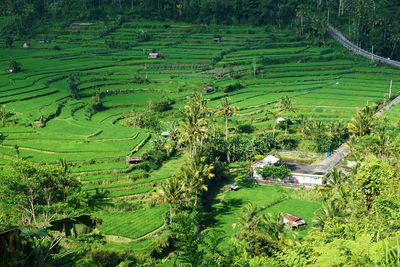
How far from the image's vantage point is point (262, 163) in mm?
46250

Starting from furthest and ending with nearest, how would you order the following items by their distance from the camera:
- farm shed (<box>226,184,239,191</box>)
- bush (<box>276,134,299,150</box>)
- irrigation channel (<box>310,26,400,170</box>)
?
bush (<box>276,134,299,150</box>) → irrigation channel (<box>310,26,400,170</box>) → farm shed (<box>226,184,239,191</box>)

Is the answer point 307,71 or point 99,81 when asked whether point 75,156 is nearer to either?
point 99,81

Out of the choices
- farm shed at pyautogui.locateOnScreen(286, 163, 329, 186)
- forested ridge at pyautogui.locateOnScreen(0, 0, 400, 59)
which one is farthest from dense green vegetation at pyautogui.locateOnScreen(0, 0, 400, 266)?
farm shed at pyautogui.locateOnScreen(286, 163, 329, 186)

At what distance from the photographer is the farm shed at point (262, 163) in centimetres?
4541

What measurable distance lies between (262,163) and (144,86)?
35890mm

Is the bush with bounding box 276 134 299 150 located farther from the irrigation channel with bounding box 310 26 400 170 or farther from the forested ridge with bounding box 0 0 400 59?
the forested ridge with bounding box 0 0 400 59

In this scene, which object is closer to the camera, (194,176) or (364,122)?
(194,176)

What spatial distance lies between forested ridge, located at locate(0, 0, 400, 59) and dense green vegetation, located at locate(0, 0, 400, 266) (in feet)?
1.59

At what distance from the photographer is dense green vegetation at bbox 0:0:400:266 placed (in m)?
21.9


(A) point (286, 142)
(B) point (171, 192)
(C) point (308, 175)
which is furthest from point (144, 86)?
(B) point (171, 192)

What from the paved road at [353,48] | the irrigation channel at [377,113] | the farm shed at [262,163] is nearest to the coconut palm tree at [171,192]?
the farm shed at [262,163]

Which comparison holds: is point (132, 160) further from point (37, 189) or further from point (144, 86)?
point (144, 86)

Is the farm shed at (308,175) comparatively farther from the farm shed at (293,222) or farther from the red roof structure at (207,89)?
the red roof structure at (207,89)

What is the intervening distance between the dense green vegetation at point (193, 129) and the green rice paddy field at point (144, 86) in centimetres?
28
